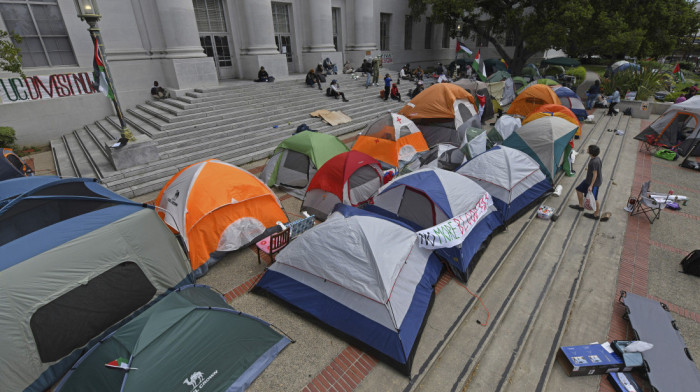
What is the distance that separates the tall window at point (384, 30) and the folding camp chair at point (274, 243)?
81.6ft

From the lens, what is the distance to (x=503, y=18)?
25.3 meters

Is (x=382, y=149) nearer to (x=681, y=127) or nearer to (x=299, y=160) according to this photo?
(x=299, y=160)

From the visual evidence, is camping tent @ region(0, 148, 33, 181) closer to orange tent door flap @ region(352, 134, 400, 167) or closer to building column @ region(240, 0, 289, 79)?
orange tent door flap @ region(352, 134, 400, 167)

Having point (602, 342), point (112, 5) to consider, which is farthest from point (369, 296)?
point (112, 5)

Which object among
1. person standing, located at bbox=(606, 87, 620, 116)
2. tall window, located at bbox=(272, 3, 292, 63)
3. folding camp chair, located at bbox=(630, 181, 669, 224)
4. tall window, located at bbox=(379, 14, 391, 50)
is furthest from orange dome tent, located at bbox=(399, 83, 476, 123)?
tall window, located at bbox=(379, 14, 391, 50)

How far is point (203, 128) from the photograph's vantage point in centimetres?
1210

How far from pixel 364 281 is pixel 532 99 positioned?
14.4 metres

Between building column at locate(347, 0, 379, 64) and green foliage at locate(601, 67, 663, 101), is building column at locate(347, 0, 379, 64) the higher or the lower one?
the higher one

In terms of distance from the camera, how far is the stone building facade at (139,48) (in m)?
12.0

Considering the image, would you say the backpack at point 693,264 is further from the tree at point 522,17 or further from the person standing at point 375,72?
the tree at point 522,17

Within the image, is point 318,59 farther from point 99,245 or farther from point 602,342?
point 602,342

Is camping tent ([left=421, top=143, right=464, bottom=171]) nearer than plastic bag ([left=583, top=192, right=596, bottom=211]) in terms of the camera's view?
No

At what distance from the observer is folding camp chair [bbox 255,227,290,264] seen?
5980 mm

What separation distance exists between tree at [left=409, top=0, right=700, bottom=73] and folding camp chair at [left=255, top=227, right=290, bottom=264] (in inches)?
801
